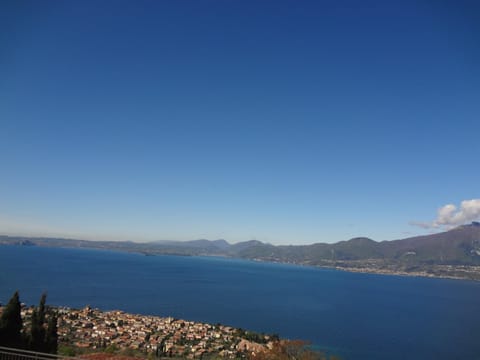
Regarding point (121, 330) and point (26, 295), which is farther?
point (26, 295)

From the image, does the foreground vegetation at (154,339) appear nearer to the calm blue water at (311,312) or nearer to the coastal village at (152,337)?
the coastal village at (152,337)

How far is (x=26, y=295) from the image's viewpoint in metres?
64.2

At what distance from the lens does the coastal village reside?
3130cm

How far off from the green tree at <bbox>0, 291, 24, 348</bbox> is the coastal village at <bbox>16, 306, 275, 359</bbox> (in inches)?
523

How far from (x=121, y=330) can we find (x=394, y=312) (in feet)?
210

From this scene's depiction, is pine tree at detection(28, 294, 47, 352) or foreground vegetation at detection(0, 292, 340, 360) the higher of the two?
pine tree at detection(28, 294, 47, 352)

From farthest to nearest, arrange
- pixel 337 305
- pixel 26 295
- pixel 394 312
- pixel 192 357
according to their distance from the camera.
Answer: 1. pixel 337 305
2. pixel 394 312
3. pixel 26 295
4. pixel 192 357

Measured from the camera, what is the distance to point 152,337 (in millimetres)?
36094

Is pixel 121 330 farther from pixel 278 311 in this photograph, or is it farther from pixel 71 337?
pixel 278 311

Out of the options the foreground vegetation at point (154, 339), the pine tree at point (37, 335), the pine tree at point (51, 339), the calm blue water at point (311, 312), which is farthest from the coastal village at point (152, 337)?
the calm blue water at point (311, 312)

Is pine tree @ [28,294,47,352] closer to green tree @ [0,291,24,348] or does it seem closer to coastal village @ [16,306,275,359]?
green tree @ [0,291,24,348]

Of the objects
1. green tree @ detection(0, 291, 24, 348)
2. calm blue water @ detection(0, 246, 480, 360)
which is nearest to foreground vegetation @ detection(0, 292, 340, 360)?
green tree @ detection(0, 291, 24, 348)

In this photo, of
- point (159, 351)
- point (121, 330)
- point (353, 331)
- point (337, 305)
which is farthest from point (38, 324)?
point (337, 305)

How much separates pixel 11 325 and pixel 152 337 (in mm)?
23055
